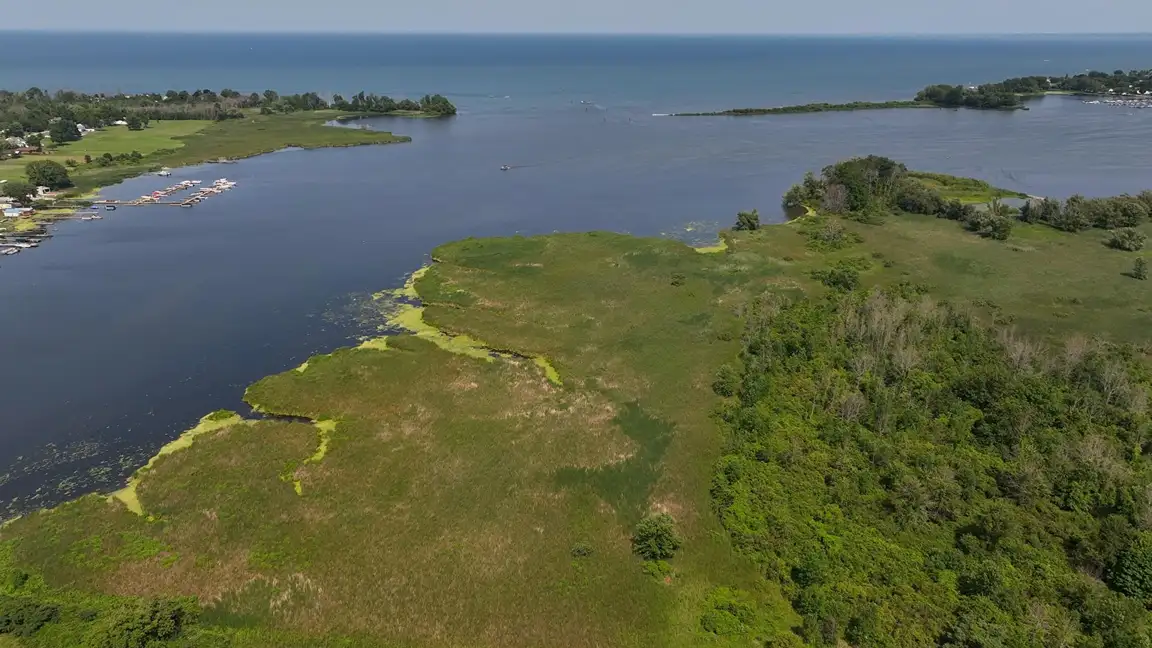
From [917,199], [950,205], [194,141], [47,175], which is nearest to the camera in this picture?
[950,205]

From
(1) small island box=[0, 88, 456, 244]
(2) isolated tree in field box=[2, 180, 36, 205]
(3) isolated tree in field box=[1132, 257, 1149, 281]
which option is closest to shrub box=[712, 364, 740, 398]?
(3) isolated tree in field box=[1132, 257, 1149, 281]

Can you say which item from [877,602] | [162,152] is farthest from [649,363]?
[162,152]

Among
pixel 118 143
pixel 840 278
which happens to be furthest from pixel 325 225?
pixel 118 143

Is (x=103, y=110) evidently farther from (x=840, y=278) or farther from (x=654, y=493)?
(x=654, y=493)

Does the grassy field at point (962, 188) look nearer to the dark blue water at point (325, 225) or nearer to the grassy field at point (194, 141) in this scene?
the dark blue water at point (325, 225)

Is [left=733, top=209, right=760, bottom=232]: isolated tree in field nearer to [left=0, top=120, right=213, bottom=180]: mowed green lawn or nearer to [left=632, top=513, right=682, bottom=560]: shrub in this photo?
[left=632, top=513, right=682, bottom=560]: shrub

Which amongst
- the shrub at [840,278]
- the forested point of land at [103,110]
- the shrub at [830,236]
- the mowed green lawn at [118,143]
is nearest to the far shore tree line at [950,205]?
the shrub at [830,236]
